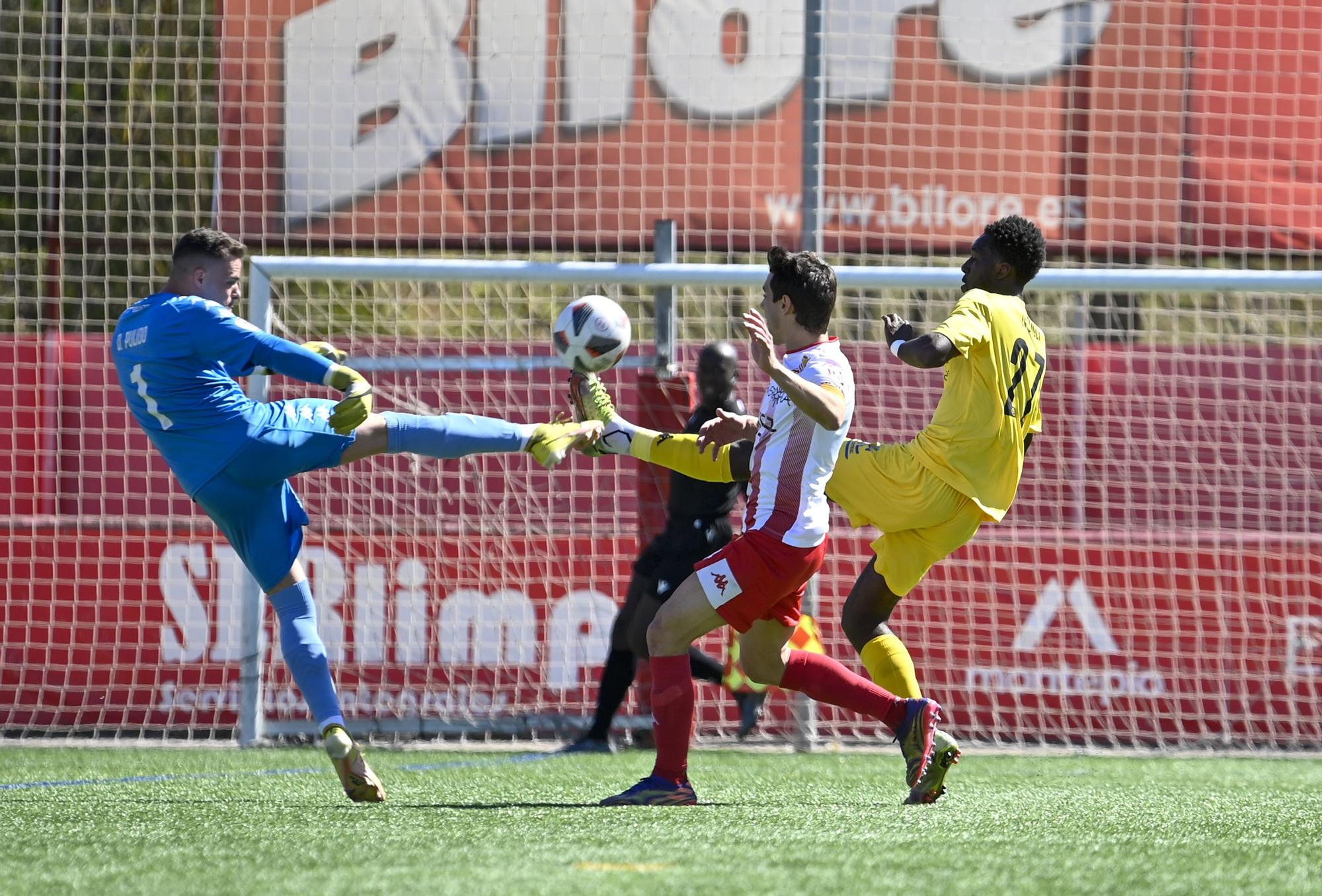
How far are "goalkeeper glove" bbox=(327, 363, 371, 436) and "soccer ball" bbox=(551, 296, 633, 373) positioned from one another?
2.93 feet

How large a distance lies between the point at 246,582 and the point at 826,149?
4158 millimetres

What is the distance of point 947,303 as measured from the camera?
32.3 feet

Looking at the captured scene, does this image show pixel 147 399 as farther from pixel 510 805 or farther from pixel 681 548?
pixel 681 548

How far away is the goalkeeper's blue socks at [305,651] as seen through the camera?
4.71 m

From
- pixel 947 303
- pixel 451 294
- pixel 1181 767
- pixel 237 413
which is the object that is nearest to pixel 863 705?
pixel 237 413

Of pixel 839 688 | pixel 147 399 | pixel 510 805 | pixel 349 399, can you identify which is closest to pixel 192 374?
pixel 147 399

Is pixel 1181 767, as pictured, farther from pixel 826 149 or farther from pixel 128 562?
pixel 128 562

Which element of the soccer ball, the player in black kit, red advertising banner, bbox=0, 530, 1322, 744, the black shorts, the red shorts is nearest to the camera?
the red shorts

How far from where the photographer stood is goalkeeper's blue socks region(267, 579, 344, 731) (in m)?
4.71

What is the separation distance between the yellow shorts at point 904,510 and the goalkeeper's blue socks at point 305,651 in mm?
1798

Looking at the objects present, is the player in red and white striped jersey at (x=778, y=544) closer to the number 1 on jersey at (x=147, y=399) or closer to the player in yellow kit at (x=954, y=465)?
the player in yellow kit at (x=954, y=465)

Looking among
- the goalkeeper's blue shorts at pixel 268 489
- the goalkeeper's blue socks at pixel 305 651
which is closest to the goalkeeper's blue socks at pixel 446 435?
the goalkeeper's blue shorts at pixel 268 489

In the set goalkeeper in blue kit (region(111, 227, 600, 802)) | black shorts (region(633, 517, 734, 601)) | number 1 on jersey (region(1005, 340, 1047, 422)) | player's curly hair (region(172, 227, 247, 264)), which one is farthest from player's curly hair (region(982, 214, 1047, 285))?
player's curly hair (region(172, 227, 247, 264))

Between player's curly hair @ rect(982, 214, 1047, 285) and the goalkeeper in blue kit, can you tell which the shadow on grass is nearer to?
the goalkeeper in blue kit
